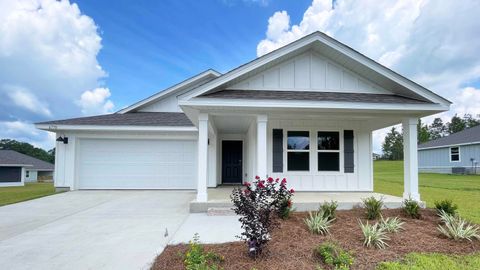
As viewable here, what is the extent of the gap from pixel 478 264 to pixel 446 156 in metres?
29.5

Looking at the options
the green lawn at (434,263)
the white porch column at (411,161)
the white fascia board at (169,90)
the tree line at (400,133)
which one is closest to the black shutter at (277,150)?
the white porch column at (411,161)

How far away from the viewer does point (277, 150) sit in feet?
31.8

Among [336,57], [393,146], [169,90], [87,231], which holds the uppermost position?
[169,90]

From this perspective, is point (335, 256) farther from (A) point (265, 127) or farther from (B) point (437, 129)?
(B) point (437, 129)

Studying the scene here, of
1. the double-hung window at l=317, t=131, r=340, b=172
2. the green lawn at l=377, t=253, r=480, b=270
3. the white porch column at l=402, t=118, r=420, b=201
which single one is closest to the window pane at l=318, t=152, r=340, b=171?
the double-hung window at l=317, t=131, r=340, b=172

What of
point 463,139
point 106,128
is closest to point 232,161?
point 106,128

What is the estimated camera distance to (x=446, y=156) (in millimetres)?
28188

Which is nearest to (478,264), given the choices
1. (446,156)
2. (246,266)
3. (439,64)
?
(246,266)

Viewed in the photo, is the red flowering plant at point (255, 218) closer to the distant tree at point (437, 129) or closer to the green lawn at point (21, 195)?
the green lawn at point (21, 195)

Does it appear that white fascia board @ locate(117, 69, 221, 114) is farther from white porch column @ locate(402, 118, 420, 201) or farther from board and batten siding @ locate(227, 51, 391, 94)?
white porch column @ locate(402, 118, 420, 201)

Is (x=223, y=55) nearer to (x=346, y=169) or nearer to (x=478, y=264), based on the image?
(x=346, y=169)

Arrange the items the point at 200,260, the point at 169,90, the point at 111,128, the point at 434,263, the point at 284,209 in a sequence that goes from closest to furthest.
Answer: the point at 200,260
the point at 434,263
the point at 284,209
the point at 111,128
the point at 169,90

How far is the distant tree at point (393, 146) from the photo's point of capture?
55.4 metres

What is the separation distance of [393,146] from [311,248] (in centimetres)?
5971
